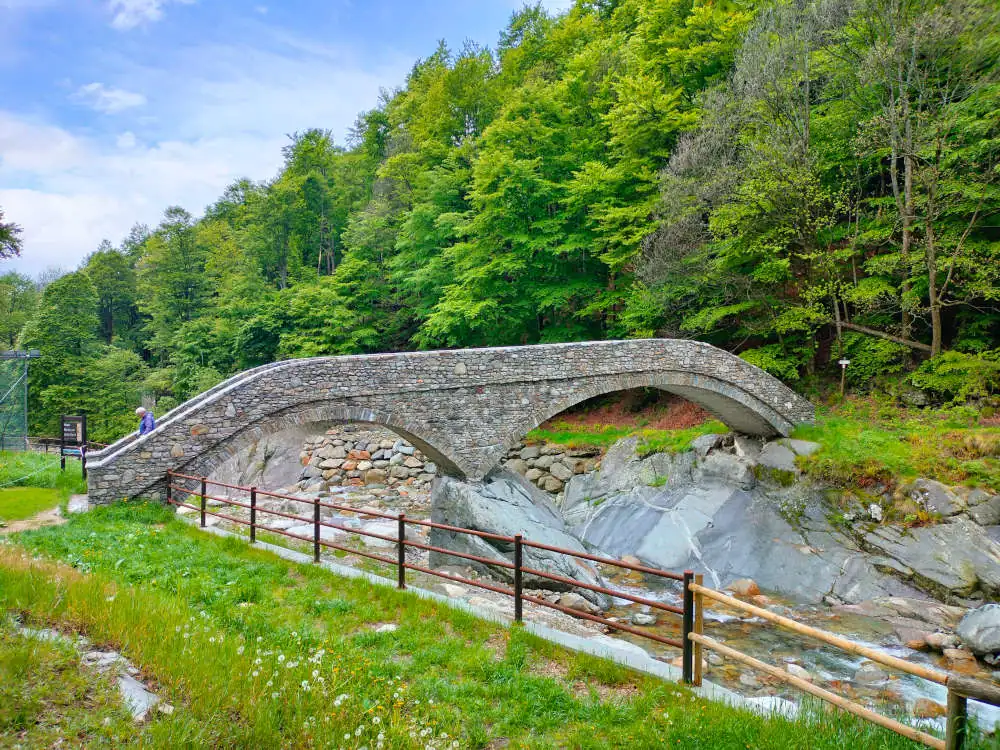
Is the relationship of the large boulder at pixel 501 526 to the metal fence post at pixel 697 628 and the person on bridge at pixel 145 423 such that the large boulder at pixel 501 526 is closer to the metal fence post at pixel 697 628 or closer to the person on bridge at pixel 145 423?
the metal fence post at pixel 697 628

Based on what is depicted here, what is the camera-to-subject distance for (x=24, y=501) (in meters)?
10.7

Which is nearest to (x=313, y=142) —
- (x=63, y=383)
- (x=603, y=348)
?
(x=63, y=383)

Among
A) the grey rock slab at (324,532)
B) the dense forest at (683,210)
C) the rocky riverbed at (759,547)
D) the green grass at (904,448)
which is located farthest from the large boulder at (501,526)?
the dense forest at (683,210)

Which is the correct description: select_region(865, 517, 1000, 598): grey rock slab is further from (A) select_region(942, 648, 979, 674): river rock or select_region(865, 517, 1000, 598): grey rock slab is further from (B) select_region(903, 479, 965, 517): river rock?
(A) select_region(942, 648, 979, 674): river rock

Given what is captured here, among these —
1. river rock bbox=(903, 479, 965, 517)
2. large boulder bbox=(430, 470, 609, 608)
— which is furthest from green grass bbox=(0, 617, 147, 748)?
river rock bbox=(903, 479, 965, 517)

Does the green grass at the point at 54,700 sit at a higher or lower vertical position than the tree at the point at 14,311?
lower

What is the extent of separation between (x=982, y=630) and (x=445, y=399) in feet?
32.7

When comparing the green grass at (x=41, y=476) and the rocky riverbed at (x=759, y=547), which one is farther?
the green grass at (x=41, y=476)

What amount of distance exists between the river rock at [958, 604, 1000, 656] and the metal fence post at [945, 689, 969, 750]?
690 centimetres

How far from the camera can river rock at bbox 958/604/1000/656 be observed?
7893 millimetres

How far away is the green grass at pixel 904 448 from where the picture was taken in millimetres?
11031

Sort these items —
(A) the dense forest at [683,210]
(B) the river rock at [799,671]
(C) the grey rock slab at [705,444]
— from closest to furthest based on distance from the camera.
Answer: (B) the river rock at [799,671] < (A) the dense forest at [683,210] < (C) the grey rock slab at [705,444]

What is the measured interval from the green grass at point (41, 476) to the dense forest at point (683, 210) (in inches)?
209

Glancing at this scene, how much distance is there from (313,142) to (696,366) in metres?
33.9
